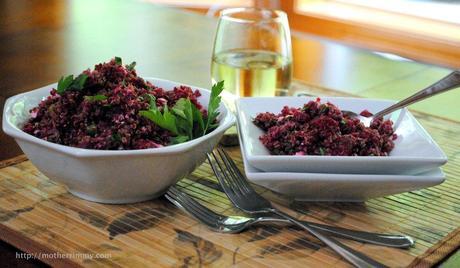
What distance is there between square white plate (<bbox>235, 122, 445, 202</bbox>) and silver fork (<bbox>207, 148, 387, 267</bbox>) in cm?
3

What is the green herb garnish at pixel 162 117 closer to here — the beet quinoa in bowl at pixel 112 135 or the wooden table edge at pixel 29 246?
the beet quinoa in bowl at pixel 112 135

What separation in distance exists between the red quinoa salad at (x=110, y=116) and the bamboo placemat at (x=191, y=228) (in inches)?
3.3

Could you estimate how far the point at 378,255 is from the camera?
894mm

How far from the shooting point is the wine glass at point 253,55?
133cm

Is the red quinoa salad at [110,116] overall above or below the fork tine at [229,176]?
above

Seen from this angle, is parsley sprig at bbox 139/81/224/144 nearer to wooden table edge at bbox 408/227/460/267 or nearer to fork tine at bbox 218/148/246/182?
fork tine at bbox 218/148/246/182

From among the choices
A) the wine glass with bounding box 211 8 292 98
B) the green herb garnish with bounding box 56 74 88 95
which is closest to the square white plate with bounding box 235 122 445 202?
the green herb garnish with bounding box 56 74 88 95

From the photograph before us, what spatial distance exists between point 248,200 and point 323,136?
13 cm

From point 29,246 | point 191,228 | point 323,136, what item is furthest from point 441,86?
point 29,246

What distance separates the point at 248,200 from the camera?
1.01 m

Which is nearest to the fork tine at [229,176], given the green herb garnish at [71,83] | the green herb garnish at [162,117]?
the green herb garnish at [162,117]

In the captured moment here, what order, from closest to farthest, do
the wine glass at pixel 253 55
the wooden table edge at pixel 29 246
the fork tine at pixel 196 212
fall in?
the wooden table edge at pixel 29 246 < the fork tine at pixel 196 212 < the wine glass at pixel 253 55

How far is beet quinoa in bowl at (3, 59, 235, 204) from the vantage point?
0.95 meters

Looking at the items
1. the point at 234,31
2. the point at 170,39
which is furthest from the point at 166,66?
the point at 234,31
